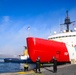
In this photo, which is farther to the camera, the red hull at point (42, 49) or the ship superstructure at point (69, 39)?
the ship superstructure at point (69, 39)

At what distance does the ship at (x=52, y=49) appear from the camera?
2556cm

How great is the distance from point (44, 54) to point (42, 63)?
6.24 feet

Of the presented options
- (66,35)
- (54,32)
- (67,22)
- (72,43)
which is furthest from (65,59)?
(67,22)

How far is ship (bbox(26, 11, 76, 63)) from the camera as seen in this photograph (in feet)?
83.9

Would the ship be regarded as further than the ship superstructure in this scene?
No

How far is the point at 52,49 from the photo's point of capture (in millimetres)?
27531

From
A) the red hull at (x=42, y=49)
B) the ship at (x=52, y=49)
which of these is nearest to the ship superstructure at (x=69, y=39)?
the ship at (x=52, y=49)

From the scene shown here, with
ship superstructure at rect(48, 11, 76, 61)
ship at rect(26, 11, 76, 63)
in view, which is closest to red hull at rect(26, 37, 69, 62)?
ship at rect(26, 11, 76, 63)

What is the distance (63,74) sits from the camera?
1817cm

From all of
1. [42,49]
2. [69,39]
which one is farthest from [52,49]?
[69,39]

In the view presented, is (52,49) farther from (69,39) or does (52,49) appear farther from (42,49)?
(69,39)

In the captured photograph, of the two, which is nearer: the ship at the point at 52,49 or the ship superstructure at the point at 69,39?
the ship at the point at 52,49

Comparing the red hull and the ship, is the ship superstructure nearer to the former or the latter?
the ship

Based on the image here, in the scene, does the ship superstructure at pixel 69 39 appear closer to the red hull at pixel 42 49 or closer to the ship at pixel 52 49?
the ship at pixel 52 49
